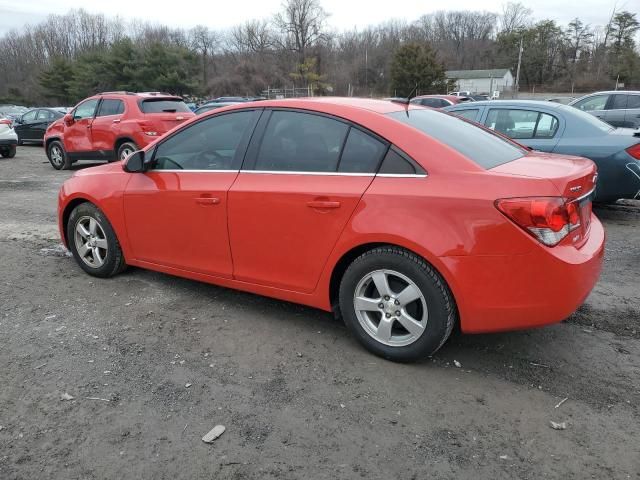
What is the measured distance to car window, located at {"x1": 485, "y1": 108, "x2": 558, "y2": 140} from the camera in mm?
6824

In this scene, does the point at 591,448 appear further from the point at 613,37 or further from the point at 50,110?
the point at 613,37

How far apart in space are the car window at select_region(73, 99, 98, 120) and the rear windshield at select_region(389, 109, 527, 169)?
416 inches

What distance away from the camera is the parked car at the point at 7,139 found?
49.7 feet

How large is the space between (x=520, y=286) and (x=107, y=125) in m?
11.1

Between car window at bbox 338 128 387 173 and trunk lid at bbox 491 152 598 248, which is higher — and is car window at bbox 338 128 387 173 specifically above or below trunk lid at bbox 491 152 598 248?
above

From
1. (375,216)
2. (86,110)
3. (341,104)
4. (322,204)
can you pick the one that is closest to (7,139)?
(86,110)

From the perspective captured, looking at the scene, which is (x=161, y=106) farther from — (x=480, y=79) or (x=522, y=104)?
(x=480, y=79)

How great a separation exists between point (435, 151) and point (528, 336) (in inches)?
58.4

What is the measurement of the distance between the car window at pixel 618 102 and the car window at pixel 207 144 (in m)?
12.4

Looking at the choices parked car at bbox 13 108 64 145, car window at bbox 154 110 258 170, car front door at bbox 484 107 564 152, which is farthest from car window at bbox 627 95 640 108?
parked car at bbox 13 108 64 145

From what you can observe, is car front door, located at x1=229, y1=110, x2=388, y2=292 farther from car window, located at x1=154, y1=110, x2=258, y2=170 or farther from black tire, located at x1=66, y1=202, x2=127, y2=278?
black tire, located at x1=66, y1=202, x2=127, y2=278

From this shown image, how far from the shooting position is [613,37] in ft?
232

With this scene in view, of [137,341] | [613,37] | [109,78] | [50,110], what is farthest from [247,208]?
[613,37]

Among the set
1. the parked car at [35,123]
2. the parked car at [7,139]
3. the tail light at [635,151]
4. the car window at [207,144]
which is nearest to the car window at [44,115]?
the parked car at [35,123]
